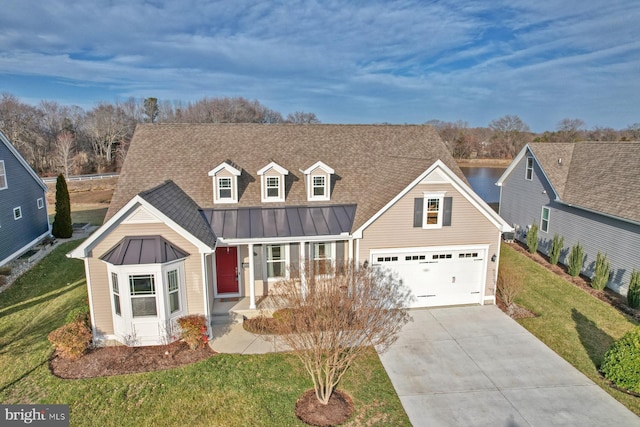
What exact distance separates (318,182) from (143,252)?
25.1ft

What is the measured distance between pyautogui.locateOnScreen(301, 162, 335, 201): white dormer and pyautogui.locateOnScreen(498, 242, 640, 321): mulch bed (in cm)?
854

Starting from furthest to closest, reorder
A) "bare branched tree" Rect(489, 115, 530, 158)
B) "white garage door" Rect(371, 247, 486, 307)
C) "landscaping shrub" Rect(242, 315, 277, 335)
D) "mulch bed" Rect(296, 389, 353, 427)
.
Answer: "bare branched tree" Rect(489, 115, 530, 158)
"white garage door" Rect(371, 247, 486, 307)
"landscaping shrub" Rect(242, 315, 277, 335)
"mulch bed" Rect(296, 389, 353, 427)

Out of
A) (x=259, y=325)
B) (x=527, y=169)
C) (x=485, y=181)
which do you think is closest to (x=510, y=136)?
(x=485, y=181)

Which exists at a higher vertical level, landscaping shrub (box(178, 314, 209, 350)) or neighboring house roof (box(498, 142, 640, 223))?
neighboring house roof (box(498, 142, 640, 223))

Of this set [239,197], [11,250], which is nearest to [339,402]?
[239,197]

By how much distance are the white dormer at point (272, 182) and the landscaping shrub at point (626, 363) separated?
12.2 metres

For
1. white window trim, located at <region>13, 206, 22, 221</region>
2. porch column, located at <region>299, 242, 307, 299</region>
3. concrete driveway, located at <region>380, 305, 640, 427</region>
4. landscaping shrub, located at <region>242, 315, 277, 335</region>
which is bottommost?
concrete driveway, located at <region>380, 305, 640, 427</region>

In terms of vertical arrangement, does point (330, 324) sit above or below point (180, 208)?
below

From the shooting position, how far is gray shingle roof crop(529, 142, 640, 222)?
17.1 meters

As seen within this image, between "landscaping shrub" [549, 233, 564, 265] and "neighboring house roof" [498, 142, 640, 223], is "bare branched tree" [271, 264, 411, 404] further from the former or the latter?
"landscaping shrub" [549, 233, 564, 265]

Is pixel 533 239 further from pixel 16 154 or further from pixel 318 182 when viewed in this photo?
pixel 16 154

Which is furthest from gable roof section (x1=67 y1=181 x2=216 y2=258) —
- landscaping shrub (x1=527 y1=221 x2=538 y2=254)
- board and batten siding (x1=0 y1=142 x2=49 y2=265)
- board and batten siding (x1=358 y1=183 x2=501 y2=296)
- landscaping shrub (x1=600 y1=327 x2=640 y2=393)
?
landscaping shrub (x1=527 y1=221 x2=538 y2=254)

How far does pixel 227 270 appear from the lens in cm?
1564

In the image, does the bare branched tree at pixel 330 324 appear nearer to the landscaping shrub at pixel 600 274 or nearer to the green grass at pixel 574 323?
the green grass at pixel 574 323
